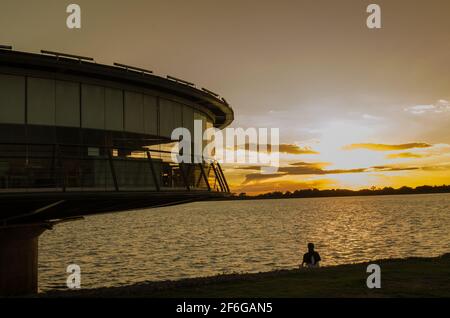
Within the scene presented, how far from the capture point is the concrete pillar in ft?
62.1

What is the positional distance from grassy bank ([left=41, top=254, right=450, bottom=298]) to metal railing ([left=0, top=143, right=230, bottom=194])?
3.12 metres

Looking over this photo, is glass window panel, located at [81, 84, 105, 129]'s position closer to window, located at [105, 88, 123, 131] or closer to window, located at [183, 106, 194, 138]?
window, located at [105, 88, 123, 131]

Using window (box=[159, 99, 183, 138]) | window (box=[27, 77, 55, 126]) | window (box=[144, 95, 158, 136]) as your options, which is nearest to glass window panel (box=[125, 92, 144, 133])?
window (box=[144, 95, 158, 136])

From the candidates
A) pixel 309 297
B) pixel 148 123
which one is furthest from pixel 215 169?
pixel 309 297

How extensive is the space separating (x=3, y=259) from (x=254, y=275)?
29.1 feet

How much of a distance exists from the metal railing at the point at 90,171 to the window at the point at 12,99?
93 centimetres

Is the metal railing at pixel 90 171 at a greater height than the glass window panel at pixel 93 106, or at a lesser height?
lesser

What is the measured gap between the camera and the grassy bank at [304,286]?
47.0 feet

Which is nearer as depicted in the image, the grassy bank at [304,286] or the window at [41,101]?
the grassy bank at [304,286]

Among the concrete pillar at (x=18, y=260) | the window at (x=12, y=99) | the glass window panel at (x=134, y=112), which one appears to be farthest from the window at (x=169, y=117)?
the concrete pillar at (x=18, y=260)

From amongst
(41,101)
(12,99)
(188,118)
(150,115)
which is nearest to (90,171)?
(41,101)

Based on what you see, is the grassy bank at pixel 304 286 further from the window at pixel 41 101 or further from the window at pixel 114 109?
the window at pixel 114 109

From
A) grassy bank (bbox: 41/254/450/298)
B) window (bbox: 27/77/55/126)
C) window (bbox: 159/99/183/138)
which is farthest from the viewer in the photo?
window (bbox: 159/99/183/138)
